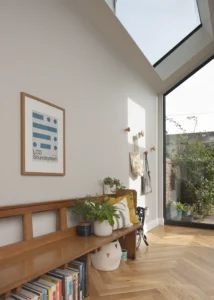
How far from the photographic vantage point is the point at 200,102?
Answer: 4922mm

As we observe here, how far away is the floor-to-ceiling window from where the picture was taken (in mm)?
4789

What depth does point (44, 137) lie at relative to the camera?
90.6 inches

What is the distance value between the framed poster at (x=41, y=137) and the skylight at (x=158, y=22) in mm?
1581

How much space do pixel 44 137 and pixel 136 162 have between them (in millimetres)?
1961

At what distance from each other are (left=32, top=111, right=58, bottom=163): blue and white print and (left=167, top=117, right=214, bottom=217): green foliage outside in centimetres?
316

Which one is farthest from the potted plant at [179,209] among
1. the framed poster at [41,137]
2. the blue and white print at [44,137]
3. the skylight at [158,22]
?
the blue and white print at [44,137]

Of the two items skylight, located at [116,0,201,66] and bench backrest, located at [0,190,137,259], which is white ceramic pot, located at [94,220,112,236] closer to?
bench backrest, located at [0,190,137,259]

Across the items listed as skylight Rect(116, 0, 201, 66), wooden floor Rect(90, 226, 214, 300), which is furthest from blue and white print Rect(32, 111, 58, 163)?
skylight Rect(116, 0, 201, 66)

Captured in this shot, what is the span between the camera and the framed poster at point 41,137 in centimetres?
211

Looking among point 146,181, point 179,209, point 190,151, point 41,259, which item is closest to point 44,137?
point 41,259

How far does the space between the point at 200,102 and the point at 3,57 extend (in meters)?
3.83

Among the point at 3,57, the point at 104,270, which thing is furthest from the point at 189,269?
the point at 3,57

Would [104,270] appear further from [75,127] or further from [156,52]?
Answer: [156,52]

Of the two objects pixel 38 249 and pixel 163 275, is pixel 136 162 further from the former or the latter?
pixel 38 249
